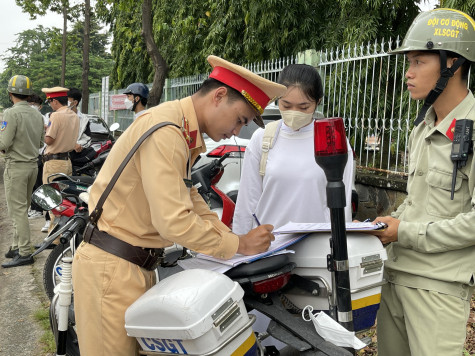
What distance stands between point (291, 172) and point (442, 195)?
912 millimetres

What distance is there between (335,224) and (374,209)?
4606mm

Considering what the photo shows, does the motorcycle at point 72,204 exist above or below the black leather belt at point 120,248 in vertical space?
below

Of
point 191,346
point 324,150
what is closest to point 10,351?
point 191,346

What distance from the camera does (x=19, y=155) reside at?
5801mm

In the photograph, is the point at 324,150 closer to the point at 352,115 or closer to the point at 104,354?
the point at 104,354

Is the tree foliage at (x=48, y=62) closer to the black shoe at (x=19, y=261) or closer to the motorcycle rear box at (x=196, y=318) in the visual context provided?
the black shoe at (x=19, y=261)

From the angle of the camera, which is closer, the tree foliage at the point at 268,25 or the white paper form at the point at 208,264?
the white paper form at the point at 208,264

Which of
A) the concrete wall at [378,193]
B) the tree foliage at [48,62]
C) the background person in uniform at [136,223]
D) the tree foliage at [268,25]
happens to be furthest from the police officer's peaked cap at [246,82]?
the tree foliage at [48,62]

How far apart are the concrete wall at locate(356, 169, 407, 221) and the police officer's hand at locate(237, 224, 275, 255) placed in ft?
12.3

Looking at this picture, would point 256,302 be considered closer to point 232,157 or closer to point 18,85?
point 232,157

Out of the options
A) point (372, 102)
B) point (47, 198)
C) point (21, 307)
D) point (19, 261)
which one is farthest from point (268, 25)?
point (21, 307)

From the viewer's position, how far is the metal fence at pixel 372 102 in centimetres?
570

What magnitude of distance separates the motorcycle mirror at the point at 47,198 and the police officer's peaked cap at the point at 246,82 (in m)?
2.38

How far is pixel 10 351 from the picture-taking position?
147 inches
